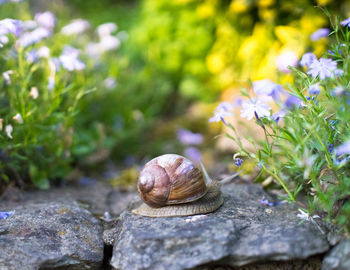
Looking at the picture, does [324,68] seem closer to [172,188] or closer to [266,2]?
[172,188]

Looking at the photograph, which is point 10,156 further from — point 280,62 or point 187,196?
point 280,62

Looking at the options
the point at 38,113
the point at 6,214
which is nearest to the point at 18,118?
the point at 38,113

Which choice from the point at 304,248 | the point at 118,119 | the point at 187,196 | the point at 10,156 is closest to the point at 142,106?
the point at 118,119

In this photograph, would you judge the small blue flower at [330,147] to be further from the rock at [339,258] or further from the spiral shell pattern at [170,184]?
the spiral shell pattern at [170,184]

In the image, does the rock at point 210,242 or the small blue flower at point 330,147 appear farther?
the small blue flower at point 330,147

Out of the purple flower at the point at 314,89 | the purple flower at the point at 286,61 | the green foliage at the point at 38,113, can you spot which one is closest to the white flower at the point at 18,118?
the green foliage at the point at 38,113
